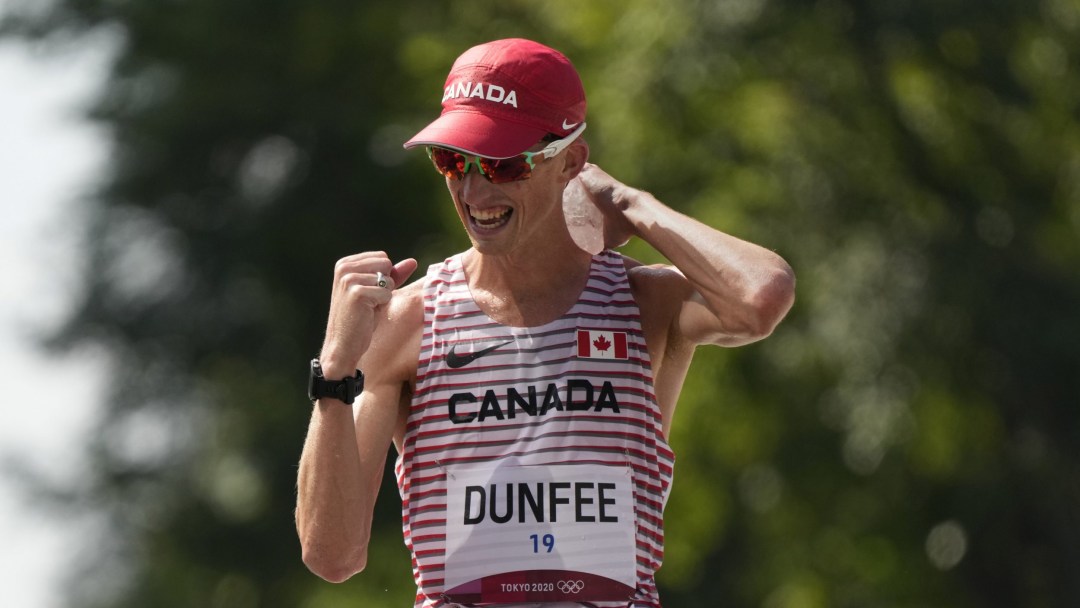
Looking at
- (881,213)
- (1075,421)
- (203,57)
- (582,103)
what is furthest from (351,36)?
(582,103)

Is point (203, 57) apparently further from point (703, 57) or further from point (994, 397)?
point (994, 397)

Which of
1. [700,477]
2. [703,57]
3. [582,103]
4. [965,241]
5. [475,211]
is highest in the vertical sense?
[703,57]

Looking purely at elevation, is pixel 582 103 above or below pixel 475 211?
above

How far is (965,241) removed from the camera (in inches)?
510

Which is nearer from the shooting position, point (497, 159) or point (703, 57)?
point (497, 159)

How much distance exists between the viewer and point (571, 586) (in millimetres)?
4016

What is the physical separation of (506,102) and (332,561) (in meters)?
0.99

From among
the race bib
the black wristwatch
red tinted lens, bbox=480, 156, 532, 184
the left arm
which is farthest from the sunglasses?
the race bib

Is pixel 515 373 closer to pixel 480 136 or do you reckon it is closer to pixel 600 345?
pixel 600 345

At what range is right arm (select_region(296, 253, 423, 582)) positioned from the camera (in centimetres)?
396

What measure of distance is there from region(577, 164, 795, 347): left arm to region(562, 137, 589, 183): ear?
0.27 feet

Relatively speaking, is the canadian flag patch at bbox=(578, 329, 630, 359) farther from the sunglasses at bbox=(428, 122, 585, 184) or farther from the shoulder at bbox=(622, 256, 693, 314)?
the sunglasses at bbox=(428, 122, 585, 184)

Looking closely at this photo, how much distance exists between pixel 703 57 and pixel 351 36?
3620 mm

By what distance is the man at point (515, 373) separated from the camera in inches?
158
